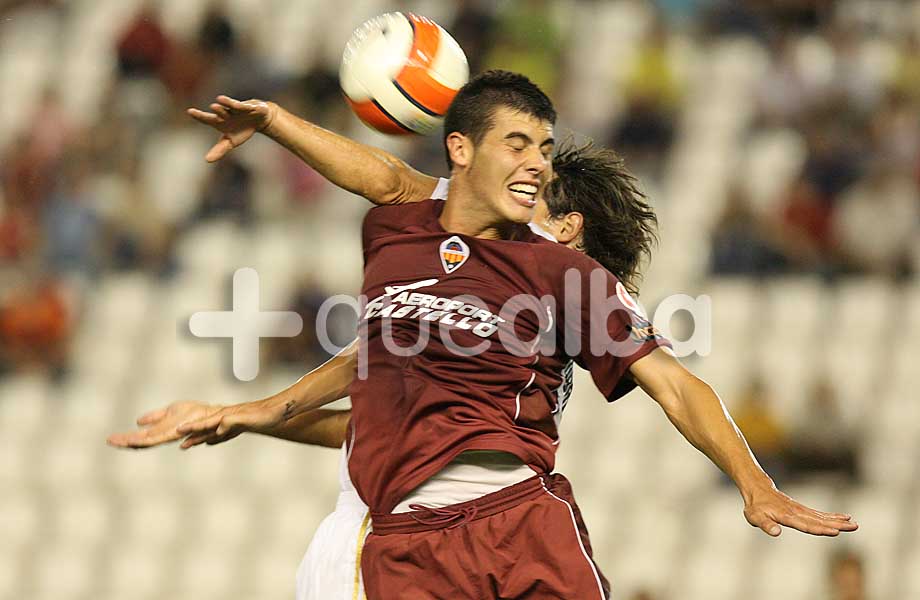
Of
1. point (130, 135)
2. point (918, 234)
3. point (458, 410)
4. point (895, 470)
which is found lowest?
point (895, 470)

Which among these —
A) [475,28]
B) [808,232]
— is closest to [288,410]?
[808,232]

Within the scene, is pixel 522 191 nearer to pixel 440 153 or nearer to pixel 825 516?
pixel 825 516

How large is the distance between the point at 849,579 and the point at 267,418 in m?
3.92

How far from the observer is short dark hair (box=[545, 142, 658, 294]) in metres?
4.26

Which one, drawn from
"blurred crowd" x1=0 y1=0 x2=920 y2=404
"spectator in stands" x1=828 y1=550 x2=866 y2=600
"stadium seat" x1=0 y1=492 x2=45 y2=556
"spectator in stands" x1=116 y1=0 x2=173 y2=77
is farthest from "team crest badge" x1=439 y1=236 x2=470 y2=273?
"spectator in stands" x1=116 y1=0 x2=173 y2=77

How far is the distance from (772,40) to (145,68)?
4.45 m

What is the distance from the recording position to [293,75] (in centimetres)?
996

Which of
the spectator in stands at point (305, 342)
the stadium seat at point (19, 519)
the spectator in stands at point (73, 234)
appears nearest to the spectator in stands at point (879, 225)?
the spectator in stands at point (305, 342)

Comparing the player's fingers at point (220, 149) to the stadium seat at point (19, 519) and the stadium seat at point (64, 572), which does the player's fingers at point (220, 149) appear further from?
the stadium seat at point (19, 519)

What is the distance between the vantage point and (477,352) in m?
3.64

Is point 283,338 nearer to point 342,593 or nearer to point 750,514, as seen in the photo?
point 342,593

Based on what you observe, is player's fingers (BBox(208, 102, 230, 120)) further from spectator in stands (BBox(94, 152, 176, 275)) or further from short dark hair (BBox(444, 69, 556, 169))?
spectator in stands (BBox(94, 152, 176, 275))

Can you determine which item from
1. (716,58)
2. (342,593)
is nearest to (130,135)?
(716,58)

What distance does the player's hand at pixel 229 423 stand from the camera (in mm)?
3926
